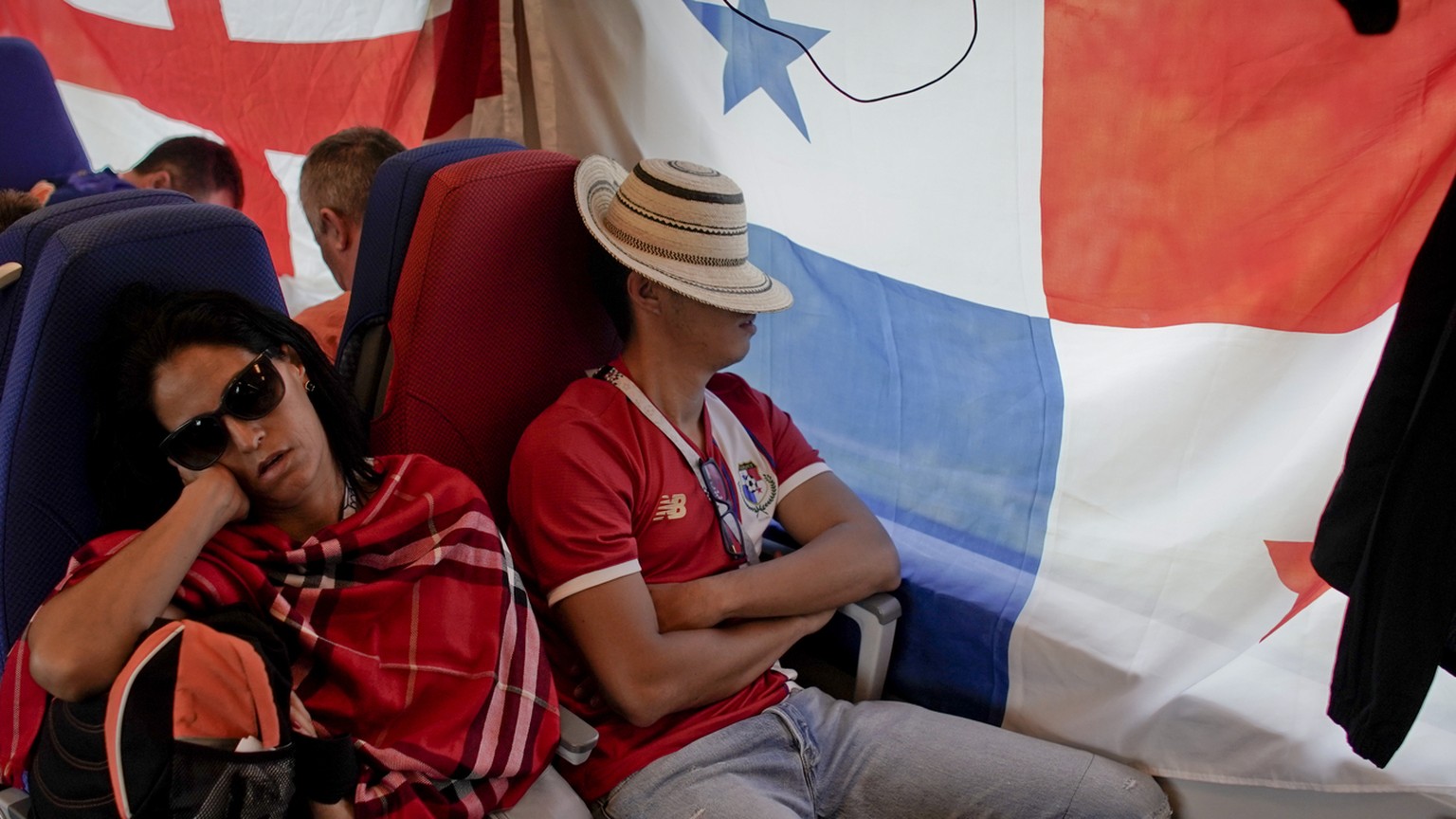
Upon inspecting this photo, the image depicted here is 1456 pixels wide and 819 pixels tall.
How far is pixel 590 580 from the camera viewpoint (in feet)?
→ 5.29

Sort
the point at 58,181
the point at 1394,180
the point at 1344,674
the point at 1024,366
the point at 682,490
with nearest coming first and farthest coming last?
the point at 1344,674 < the point at 1394,180 < the point at 682,490 < the point at 1024,366 < the point at 58,181

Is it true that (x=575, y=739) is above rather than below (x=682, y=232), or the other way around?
below

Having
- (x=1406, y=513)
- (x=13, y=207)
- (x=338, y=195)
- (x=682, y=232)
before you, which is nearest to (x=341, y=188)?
(x=338, y=195)

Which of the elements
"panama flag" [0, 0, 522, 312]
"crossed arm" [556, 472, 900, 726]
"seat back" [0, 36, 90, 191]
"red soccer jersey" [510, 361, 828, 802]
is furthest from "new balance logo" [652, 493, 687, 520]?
"seat back" [0, 36, 90, 191]

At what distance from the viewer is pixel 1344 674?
1.41 meters

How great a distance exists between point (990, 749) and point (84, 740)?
128 centimetres

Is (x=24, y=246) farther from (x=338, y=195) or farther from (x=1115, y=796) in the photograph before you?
(x=1115, y=796)

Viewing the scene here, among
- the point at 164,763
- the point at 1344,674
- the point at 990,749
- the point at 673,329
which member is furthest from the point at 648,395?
the point at 1344,674

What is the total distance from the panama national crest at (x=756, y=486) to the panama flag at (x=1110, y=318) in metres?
0.28

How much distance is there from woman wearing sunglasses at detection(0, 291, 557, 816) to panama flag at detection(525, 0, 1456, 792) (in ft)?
2.67

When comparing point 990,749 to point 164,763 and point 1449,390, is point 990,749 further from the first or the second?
point 164,763

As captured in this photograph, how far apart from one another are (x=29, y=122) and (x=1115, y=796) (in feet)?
10.2

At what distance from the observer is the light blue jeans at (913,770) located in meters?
1.75

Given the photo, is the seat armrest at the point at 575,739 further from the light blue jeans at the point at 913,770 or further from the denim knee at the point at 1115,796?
the denim knee at the point at 1115,796
